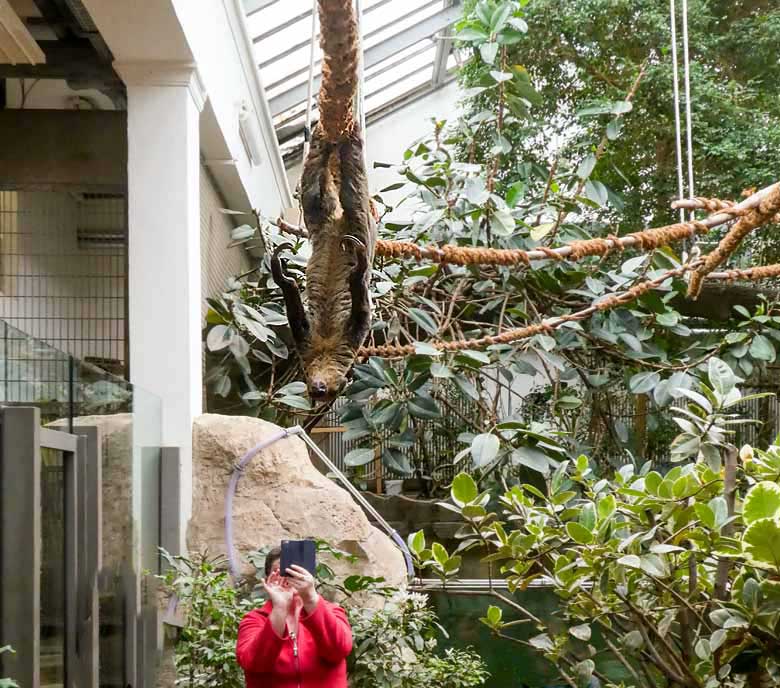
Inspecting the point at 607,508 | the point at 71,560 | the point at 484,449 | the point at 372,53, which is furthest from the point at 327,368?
the point at 372,53

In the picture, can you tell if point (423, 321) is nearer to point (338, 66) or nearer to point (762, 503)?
point (762, 503)

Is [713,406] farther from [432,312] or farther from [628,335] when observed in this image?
[432,312]

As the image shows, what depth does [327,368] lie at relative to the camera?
4.88 ft

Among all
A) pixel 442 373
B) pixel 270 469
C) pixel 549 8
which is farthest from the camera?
pixel 549 8

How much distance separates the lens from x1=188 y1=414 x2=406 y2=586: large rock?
13.0 feet

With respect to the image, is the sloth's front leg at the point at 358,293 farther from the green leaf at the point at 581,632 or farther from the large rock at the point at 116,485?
the green leaf at the point at 581,632

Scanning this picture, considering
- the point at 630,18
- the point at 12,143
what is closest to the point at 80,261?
the point at 12,143

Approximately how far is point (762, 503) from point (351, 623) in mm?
1707

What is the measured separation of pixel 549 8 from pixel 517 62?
48cm

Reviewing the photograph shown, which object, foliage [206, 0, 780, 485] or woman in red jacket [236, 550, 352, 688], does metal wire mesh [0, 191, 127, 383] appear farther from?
woman in red jacket [236, 550, 352, 688]

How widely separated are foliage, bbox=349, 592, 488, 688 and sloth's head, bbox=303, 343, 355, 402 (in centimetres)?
223

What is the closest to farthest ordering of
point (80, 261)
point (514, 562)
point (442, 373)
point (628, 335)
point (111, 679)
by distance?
point (111, 679)
point (514, 562)
point (442, 373)
point (628, 335)
point (80, 261)

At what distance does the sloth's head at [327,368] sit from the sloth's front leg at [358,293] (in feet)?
0.08

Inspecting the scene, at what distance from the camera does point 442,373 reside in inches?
175
